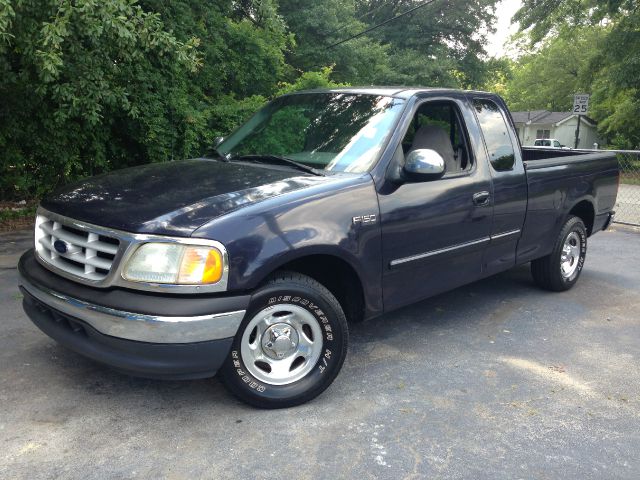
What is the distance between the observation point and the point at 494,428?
329 cm

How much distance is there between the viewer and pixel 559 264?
5.80 m

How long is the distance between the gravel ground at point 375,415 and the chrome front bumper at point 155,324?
0.56 metres

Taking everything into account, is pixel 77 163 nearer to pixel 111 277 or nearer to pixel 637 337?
pixel 111 277

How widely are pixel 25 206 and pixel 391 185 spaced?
724cm

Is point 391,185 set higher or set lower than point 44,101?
lower

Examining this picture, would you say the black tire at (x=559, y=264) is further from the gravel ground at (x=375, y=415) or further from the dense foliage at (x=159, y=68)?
the dense foliage at (x=159, y=68)

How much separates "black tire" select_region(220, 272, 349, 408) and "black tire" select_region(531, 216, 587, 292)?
3.08m

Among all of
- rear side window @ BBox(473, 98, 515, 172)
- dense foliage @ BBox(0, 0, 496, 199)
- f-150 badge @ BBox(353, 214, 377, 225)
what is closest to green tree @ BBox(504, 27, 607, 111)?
dense foliage @ BBox(0, 0, 496, 199)

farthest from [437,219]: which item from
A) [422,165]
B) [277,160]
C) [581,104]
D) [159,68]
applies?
[581,104]

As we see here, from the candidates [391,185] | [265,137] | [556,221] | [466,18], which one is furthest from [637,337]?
[466,18]

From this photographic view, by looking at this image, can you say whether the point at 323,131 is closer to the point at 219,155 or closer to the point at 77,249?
the point at 219,155

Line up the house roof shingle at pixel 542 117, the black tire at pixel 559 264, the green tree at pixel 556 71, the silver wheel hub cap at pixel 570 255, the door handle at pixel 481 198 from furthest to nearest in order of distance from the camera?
1. the house roof shingle at pixel 542 117
2. the green tree at pixel 556 71
3. the silver wheel hub cap at pixel 570 255
4. the black tire at pixel 559 264
5. the door handle at pixel 481 198

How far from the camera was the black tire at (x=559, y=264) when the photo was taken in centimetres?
573

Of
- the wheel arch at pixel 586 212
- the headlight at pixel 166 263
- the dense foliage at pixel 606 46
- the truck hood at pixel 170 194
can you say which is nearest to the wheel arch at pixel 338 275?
the truck hood at pixel 170 194
